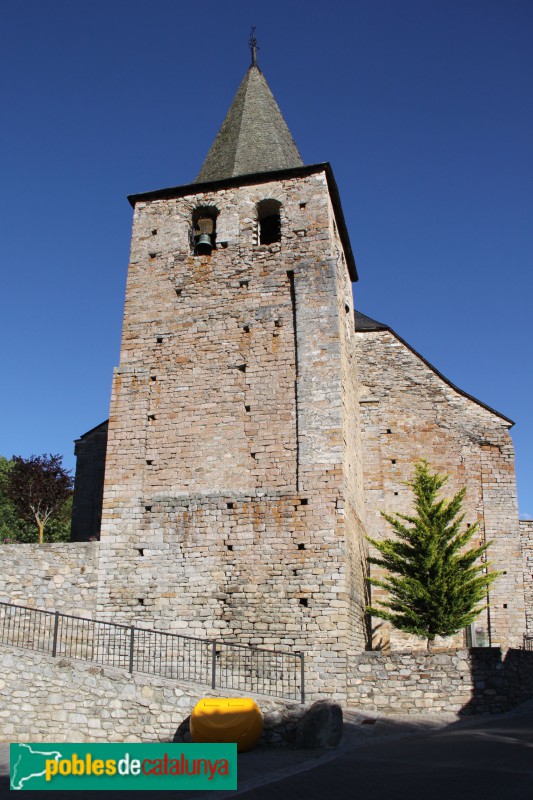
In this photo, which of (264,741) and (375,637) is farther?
(375,637)

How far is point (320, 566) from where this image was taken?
12781 millimetres

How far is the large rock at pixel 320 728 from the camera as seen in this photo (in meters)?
9.38

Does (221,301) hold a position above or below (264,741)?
above

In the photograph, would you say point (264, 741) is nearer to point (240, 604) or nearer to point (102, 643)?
point (240, 604)

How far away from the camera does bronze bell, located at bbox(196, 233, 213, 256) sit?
16250 mm

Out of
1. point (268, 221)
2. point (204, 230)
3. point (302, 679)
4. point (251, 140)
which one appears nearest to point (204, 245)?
point (204, 230)

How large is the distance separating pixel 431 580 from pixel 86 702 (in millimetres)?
6754

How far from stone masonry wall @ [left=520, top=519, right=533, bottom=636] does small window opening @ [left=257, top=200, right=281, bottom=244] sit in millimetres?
10002

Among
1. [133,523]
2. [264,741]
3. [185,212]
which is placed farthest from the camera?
[185,212]

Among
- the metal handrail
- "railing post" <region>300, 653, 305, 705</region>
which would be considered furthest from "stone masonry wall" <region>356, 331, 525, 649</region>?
"railing post" <region>300, 653, 305, 705</region>

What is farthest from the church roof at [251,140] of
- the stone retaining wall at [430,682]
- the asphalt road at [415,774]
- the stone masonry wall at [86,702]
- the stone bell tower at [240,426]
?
the asphalt road at [415,774]

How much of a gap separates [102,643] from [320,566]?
433cm

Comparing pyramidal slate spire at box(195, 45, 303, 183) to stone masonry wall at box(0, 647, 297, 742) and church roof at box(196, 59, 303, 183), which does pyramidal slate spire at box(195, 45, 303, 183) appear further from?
stone masonry wall at box(0, 647, 297, 742)

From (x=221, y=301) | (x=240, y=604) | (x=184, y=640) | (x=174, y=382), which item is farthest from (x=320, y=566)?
(x=221, y=301)
